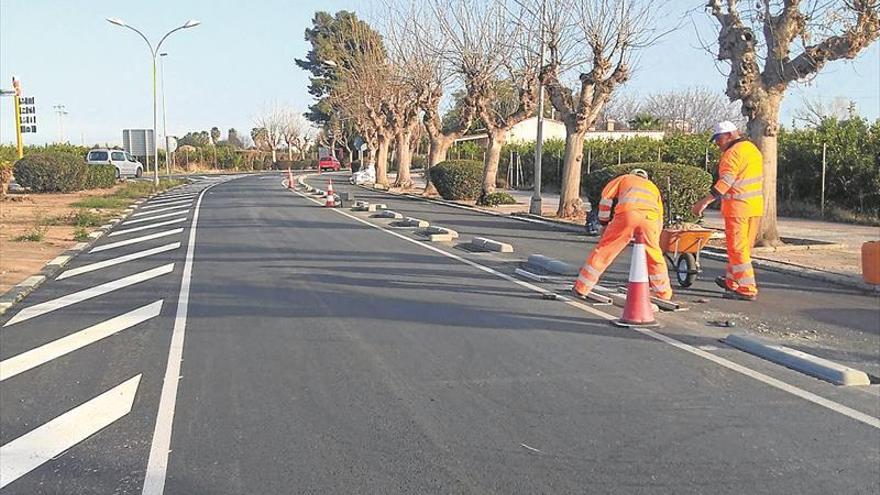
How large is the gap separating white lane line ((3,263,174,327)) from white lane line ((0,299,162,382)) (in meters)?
1.16

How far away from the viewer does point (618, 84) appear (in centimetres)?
2045

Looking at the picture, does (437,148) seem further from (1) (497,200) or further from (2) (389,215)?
(2) (389,215)

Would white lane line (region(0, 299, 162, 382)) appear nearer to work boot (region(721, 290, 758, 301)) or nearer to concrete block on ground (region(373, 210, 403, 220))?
work boot (region(721, 290, 758, 301))

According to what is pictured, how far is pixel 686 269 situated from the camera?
1004 cm

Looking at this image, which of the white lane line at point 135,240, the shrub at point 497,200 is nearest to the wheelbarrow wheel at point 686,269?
the white lane line at point 135,240

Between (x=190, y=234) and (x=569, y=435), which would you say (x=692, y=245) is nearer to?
(x=569, y=435)

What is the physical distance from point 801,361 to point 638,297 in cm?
176

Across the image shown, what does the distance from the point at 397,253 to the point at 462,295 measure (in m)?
4.31

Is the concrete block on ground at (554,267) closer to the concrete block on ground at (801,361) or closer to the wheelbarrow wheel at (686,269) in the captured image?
the wheelbarrow wheel at (686,269)

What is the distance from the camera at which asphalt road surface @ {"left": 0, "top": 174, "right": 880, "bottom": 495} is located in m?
4.38

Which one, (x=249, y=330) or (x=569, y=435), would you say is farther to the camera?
(x=249, y=330)

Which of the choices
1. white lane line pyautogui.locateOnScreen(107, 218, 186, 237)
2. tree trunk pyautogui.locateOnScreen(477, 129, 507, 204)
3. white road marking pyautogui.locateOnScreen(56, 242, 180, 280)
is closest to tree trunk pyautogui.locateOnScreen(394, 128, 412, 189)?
tree trunk pyautogui.locateOnScreen(477, 129, 507, 204)

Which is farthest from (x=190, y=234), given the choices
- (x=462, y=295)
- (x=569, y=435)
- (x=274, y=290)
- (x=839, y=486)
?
(x=839, y=486)

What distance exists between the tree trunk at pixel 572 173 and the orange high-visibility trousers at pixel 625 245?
42.4ft
